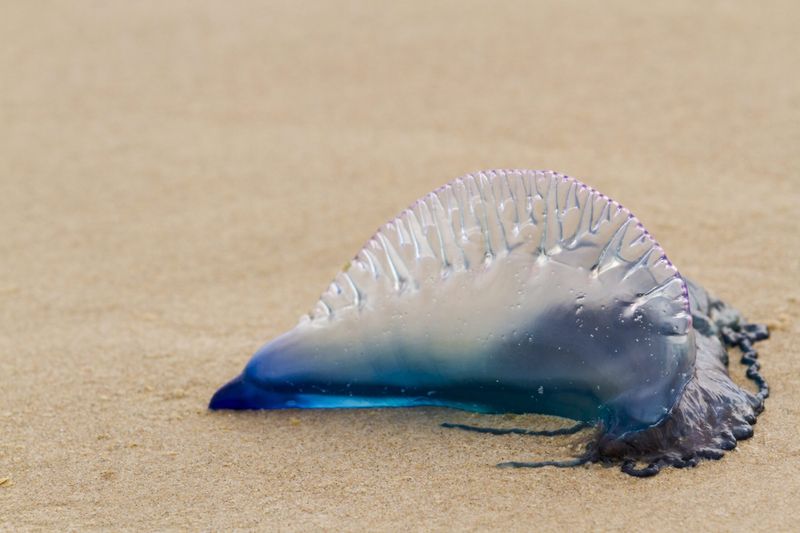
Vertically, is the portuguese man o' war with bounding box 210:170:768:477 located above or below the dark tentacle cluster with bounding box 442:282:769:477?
above

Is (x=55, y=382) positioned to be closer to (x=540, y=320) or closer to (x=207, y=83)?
(x=540, y=320)

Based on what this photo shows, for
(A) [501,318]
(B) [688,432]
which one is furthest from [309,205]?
(B) [688,432]

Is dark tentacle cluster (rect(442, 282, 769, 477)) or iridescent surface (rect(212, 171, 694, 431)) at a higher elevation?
iridescent surface (rect(212, 171, 694, 431))

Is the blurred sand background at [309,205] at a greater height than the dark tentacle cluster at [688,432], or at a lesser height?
greater

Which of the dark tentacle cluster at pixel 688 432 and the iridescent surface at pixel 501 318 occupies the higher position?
the iridescent surface at pixel 501 318

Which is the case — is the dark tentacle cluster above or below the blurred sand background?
below

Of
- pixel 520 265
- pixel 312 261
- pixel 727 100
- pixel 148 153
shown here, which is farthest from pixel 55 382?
pixel 727 100
